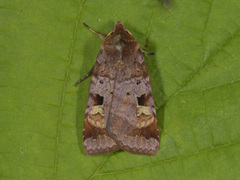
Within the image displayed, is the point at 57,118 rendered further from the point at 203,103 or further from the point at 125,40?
the point at 203,103

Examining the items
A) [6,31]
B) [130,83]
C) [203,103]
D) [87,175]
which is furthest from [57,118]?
[203,103]

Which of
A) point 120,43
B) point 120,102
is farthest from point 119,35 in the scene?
point 120,102

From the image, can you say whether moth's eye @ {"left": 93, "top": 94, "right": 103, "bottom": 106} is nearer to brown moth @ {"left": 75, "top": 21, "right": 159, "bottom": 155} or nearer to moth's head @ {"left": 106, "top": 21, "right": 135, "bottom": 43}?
brown moth @ {"left": 75, "top": 21, "right": 159, "bottom": 155}

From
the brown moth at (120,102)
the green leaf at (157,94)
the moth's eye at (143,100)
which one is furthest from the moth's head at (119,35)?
the moth's eye at (143,100)

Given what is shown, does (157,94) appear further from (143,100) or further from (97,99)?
(97,99)

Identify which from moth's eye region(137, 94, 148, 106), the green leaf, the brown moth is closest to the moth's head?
the brown moth

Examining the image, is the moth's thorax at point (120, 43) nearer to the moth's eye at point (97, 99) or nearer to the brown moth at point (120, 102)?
the brown moth at point (120, 102)
